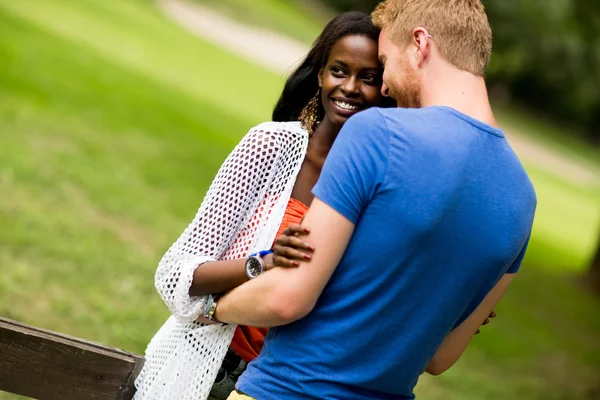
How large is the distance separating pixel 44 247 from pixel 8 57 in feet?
28.8

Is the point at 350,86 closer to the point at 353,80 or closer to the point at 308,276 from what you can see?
the point at 353,80

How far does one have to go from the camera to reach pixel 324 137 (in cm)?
313

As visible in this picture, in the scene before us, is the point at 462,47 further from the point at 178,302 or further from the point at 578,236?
the point at 578,236

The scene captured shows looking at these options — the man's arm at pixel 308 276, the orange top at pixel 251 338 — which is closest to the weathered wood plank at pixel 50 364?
the orange top at pixel 251 338

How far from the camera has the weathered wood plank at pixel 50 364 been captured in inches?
97.0

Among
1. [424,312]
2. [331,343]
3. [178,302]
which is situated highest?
[424,312]

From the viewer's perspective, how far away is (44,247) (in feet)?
26.4

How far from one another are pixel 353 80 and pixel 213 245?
791mm

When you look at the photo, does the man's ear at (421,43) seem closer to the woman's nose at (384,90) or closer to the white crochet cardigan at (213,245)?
Result: the woman's nose at (384,90)

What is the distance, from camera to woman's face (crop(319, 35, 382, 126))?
3.10 meters

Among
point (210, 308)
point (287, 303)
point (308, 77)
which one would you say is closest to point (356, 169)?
point (287, 303)

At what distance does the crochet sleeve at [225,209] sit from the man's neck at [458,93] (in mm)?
600

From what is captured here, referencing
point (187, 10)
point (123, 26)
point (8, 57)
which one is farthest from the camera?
point (187, 10)

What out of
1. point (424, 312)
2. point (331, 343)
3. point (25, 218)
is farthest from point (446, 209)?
point (25, 218)
